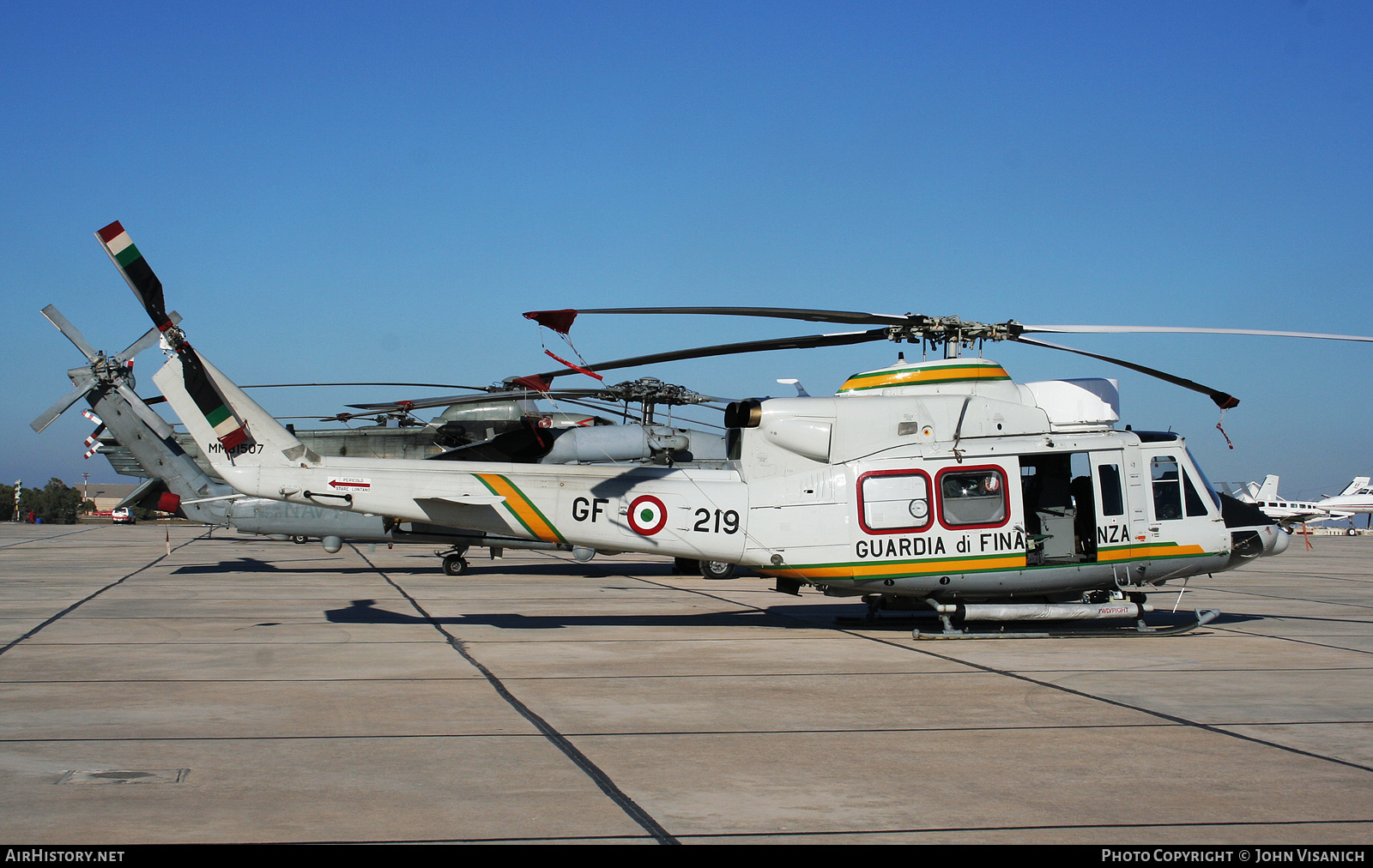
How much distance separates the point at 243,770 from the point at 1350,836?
5.71 metres

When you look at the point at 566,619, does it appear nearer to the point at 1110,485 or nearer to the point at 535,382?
the point at 535,382

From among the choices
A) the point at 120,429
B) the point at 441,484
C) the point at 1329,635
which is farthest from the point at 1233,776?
the point at 120,429

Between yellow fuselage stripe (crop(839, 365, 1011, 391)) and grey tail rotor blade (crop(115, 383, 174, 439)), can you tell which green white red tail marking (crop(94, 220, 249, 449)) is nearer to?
yellow fuselage stripe (crop(839, 365, 1011, 391))

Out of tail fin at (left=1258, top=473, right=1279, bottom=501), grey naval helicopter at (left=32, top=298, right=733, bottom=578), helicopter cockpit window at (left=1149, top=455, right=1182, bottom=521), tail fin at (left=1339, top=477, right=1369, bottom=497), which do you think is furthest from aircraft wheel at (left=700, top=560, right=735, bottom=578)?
tail fin at (left=1339, top=477, right=1369, bottom=497)

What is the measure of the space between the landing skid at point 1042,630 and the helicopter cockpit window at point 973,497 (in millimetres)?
1253

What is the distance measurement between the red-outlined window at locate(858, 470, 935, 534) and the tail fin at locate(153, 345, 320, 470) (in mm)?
6766

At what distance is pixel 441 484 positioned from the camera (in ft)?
41.0

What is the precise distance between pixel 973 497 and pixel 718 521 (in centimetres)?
297

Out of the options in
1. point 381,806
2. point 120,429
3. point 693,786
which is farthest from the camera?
point 120,429

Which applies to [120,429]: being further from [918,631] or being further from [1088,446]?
[1088,446]

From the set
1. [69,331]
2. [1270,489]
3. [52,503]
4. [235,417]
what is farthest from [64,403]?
[52,503]

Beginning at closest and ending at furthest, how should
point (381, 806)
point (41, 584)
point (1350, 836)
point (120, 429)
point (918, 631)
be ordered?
point (1350, 836)
point (381, 806)
point (918, 631)
point (41, 584)
point (120, 429)

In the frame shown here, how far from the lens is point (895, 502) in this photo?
11734 mm

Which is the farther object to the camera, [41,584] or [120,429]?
[120,429]
